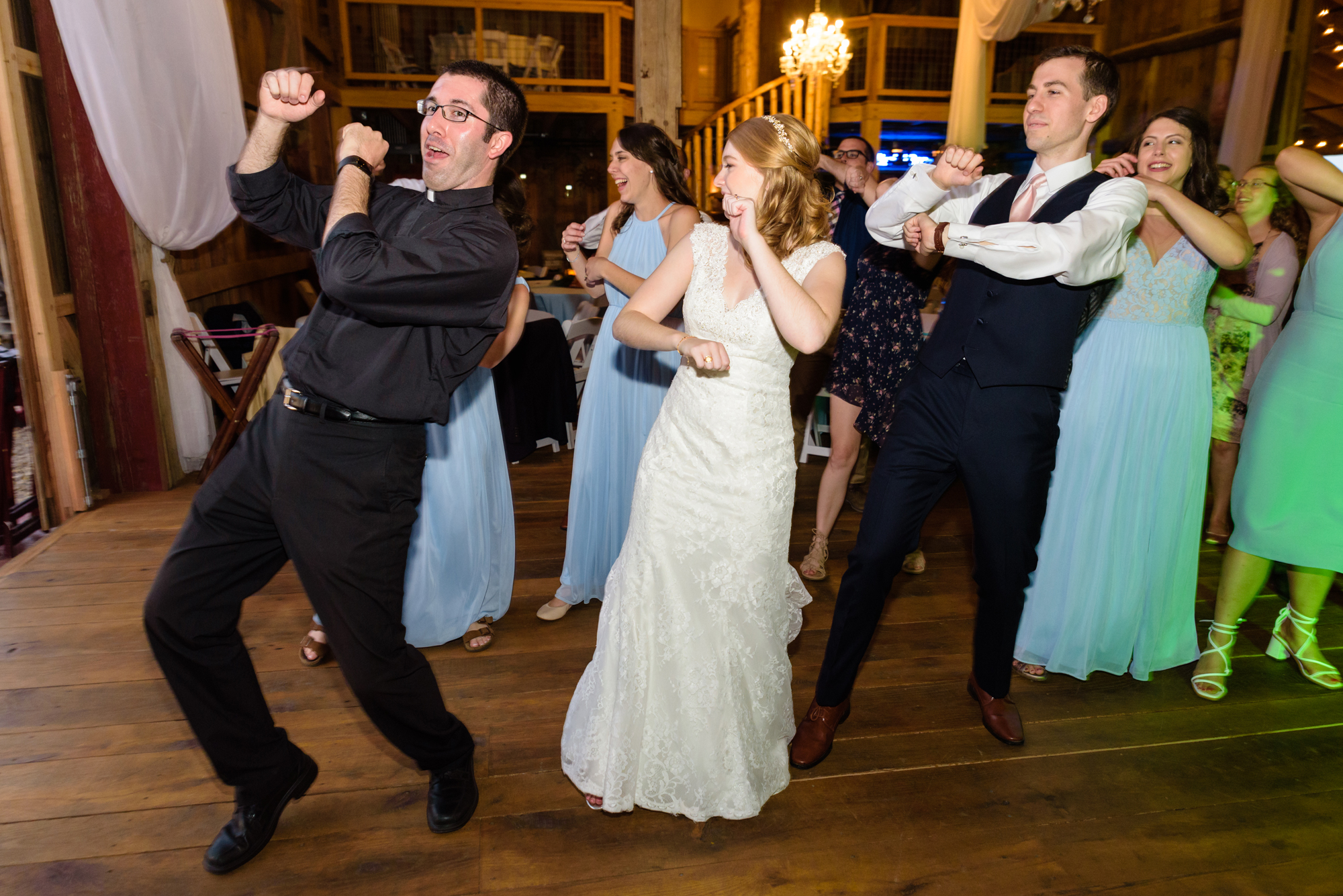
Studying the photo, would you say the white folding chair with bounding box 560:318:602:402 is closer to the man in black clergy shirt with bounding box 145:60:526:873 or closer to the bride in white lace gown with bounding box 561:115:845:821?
the bride in white lace gown with bounding box 561:115:845:821

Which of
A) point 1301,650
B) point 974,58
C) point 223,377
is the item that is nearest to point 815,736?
point 1301,650

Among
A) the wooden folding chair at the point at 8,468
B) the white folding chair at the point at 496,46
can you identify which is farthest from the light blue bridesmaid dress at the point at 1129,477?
the white folding chair at the point at 496,46

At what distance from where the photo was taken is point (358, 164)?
158cm

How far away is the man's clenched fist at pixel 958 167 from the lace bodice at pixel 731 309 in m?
0.39

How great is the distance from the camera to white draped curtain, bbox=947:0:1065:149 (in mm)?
5465

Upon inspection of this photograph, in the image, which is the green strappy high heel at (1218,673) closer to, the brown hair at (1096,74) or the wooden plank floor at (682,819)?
the wooden plank floor at (682,819)

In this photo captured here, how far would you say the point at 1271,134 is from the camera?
770cm

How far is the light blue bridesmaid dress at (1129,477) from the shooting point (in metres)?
2.57

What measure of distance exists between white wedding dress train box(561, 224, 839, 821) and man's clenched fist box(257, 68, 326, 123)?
0.89 metres

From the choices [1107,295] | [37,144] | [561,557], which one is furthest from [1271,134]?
[37,144]

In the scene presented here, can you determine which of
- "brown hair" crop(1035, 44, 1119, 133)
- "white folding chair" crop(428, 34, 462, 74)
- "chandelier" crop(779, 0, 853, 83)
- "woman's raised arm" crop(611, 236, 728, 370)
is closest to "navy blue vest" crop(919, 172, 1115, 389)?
"brown hair" crop(1035, 44, 1119, 133)

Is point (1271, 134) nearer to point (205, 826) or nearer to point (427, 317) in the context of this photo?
point (427, 317)

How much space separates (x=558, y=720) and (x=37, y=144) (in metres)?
3.70

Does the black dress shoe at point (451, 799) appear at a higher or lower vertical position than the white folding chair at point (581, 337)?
lower
